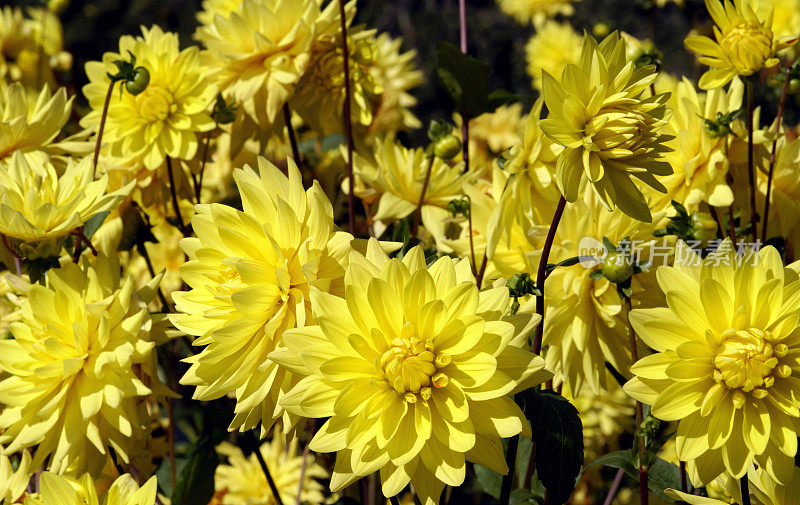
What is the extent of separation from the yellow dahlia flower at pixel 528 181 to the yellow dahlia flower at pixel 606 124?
153 mm

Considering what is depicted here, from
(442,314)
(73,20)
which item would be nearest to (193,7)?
(73,20)

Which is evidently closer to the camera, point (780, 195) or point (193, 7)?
point (780, 195)

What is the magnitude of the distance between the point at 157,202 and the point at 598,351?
750 millimetres

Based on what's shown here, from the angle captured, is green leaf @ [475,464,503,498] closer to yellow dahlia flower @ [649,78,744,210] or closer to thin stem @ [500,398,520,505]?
thin stem @ [500,398,520,505]

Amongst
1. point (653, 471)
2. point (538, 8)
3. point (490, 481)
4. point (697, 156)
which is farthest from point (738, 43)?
point (538, 8)

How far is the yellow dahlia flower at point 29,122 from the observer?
3.44ft

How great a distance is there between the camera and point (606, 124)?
0.69 metres

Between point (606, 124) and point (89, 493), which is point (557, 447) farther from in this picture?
point (89, 493)

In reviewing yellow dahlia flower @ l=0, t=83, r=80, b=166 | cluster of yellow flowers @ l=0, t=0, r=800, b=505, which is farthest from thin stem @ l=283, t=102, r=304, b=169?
yellow dahlia flower @ l=0, t=83, r=80, b=166

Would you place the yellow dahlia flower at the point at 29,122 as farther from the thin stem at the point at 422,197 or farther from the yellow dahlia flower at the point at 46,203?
the thin stem at the point at 422,197

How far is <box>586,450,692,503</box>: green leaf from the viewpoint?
84 centimetres

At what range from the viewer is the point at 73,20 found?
4.71 metres

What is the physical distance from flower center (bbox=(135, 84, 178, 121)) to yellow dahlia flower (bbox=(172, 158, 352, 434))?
0.42m

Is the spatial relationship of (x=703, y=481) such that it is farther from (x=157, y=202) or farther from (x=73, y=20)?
(x=73, y=20)
